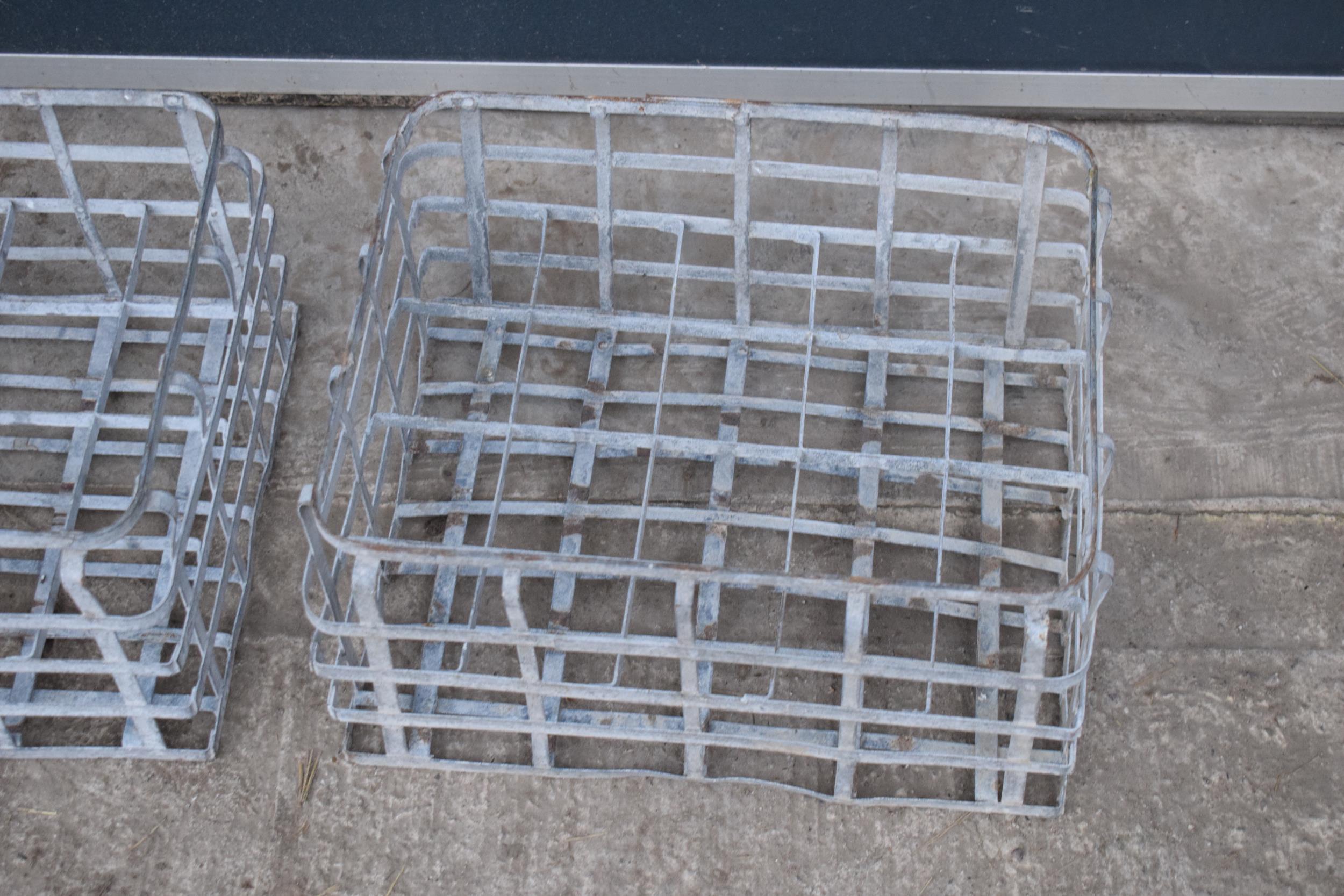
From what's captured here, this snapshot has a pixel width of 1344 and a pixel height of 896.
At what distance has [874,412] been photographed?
14.6 feet

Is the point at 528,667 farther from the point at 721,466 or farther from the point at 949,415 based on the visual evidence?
the point at 949,415

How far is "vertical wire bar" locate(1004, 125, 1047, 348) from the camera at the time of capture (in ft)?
13.5

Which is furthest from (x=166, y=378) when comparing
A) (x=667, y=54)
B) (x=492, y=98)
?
(x=667, y=54)

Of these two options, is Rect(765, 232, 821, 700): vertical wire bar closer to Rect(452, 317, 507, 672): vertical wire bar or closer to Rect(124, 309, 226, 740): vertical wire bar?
Rect(452, 317, 507, 672): vertical wire bar

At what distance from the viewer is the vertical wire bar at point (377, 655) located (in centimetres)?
348

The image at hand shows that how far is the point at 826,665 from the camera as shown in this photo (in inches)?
142

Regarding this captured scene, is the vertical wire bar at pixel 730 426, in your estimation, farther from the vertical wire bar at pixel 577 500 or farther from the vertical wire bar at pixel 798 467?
the vertical wire bar at pixel 577 500

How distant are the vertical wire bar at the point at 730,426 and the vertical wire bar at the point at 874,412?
1.36ft

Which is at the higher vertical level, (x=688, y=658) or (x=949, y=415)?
(x=949, y=415)

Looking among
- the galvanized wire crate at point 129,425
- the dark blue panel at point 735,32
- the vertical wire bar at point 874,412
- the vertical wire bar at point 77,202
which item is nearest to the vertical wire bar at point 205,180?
the galvanized wire crate at point 129,425

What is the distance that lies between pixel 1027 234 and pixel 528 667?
2.10m

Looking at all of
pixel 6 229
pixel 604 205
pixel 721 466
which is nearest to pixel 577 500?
pixel 721 466

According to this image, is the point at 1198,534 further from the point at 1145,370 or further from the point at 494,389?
the point at 494,389

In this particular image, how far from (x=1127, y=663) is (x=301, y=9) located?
3.90 m
